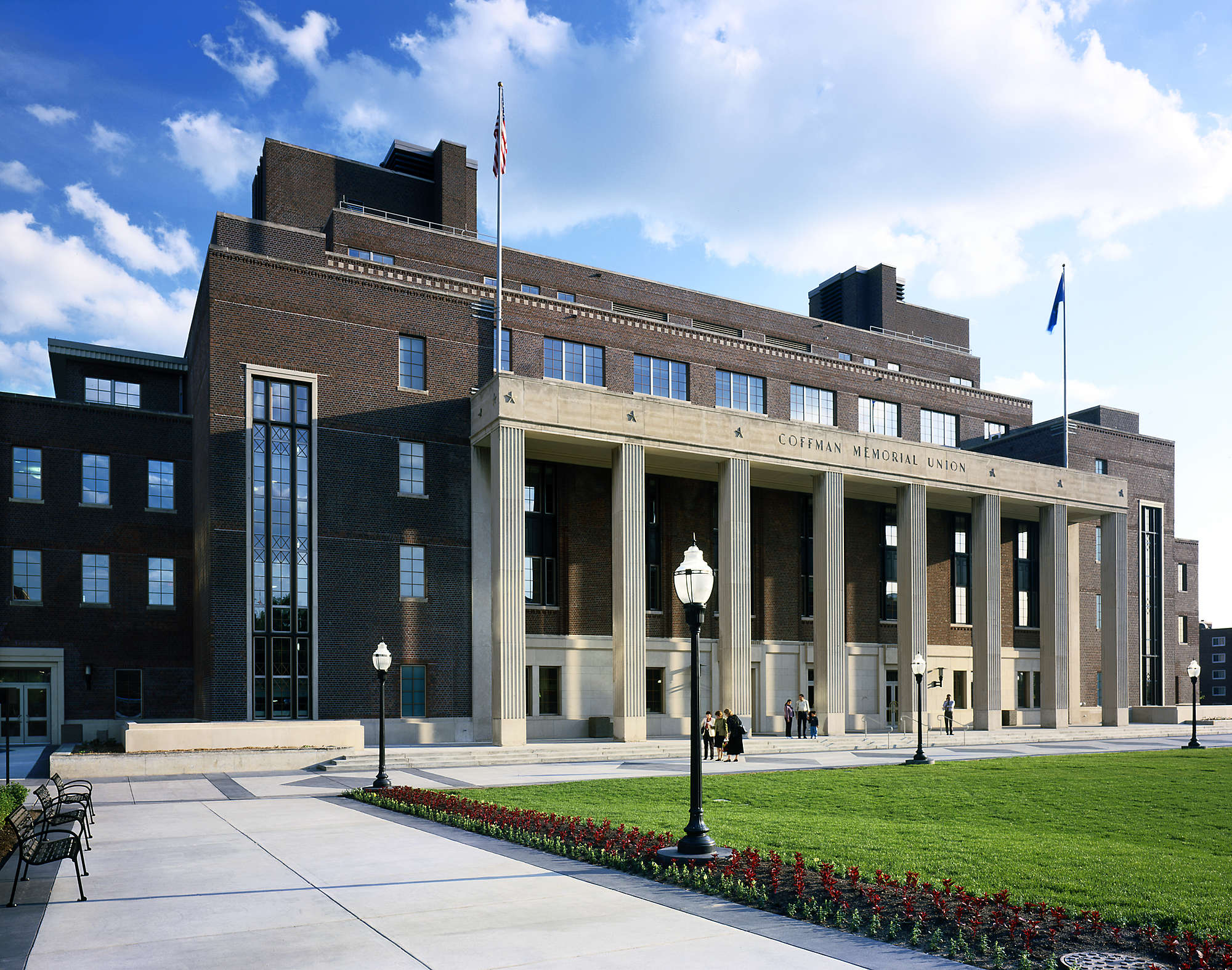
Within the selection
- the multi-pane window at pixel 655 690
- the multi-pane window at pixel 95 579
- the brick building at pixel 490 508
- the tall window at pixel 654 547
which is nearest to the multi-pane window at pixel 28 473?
the brick building at pixel 490 508

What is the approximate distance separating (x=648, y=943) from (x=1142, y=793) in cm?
1658

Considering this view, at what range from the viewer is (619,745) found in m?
35.8

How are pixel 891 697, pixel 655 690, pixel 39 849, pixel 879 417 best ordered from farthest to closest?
pixel 879 417
pixel 891 697
pixel 655 690
pixel 39 849

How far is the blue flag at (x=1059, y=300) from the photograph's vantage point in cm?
5344

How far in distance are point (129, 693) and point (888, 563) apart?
3737cm

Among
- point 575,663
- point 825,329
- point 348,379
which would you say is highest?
point 825,329

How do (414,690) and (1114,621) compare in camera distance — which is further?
(1114,621)

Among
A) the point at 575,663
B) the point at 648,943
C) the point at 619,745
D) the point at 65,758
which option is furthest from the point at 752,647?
the point at 648,943

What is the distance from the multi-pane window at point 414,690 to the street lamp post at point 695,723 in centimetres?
2610

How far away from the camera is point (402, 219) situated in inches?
1939

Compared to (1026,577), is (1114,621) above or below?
below

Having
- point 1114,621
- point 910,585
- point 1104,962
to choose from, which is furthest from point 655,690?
point 1104,962

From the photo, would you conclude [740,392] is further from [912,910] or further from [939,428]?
[912,910]

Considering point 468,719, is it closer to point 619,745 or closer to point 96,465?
point 619,745
